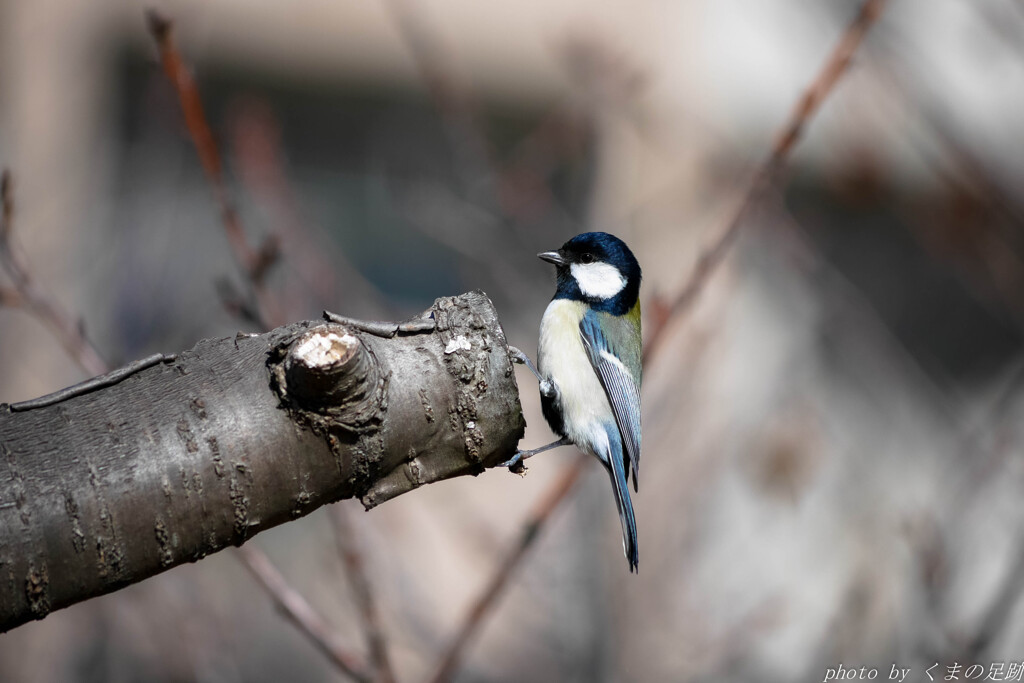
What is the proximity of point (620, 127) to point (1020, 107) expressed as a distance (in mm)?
2560

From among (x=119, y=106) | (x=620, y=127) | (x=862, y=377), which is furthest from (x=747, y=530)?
(x=119, y=106)

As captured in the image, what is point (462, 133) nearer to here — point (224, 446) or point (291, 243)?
point (291, 243)

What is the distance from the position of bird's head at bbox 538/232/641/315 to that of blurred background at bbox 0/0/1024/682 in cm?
33

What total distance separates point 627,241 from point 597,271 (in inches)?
60.6

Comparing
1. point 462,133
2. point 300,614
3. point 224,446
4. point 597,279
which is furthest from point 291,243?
point 224,446

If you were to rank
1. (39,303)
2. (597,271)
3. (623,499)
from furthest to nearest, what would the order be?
(597,271) → (623,499) → (39,303)

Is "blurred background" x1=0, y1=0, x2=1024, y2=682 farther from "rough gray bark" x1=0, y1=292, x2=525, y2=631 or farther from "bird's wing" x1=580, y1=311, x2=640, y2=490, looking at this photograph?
"rough gray bark" x1=0, y1=292, x2=525, y2=631

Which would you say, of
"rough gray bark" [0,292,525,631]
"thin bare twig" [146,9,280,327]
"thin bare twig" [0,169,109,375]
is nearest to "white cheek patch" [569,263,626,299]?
"thin bare twig" [146,9,280,327]

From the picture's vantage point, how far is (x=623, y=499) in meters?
1.97

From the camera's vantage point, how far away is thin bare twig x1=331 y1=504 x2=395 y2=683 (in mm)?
1741

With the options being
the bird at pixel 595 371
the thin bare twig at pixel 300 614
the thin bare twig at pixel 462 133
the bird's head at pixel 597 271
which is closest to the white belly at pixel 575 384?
the bird at pixel 595 371

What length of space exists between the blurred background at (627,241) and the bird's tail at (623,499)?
394 mm

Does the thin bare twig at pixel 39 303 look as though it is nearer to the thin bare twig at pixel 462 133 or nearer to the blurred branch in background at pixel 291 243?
the blurred branch in background at pixel 291 243

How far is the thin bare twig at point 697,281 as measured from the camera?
1.75m
